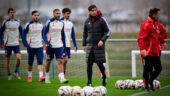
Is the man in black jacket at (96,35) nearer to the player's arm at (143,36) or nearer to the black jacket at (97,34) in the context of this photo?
the black jacket at (97,34)

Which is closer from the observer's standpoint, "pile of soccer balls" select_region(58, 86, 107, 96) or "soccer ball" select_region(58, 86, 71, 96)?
"pile of soccer balls" select_region(58, 86, 107, 96)

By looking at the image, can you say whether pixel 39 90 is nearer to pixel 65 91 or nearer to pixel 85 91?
pixel 65 91

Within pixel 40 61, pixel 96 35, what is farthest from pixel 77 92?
pixel 40 61

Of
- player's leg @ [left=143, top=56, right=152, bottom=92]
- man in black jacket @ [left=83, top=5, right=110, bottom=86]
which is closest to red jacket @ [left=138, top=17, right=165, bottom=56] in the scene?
player's leg @ [left=143, top=56, right=152, bottom=92]

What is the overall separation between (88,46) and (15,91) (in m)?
2.15

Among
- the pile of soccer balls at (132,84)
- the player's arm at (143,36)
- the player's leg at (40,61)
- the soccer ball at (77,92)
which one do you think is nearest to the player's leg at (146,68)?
the player's arm at (143,36)

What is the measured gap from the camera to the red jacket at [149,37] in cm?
1070

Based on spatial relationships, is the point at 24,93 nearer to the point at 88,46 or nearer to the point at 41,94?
the point at 41,94

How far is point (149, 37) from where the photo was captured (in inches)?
426

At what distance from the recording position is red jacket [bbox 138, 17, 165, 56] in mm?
10695

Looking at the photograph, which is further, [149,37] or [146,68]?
[146,68]

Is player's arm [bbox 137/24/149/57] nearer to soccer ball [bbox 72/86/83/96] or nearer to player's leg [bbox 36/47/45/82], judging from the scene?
soccer ball [bbox 72/86/83/96]

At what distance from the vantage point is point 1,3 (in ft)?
84.2

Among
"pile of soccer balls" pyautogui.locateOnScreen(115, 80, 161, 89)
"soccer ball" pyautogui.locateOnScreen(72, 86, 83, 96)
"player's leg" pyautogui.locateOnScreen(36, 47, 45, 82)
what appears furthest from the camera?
"player's leg" pyautogui.locateOnScreen(36, 47, 45, 82)
